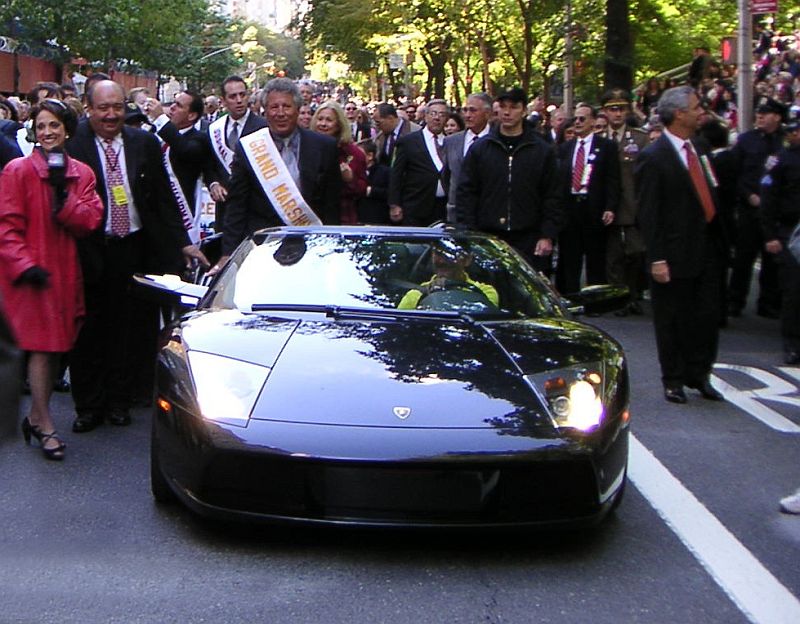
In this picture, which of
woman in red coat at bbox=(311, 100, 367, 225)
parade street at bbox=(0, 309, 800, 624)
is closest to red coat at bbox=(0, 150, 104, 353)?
parade street at bbox=(0, 309, 800, 624)

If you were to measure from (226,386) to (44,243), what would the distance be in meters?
2.05

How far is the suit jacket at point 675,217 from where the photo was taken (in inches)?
311

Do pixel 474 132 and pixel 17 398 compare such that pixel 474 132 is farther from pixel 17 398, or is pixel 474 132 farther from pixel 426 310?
pixel 17 398

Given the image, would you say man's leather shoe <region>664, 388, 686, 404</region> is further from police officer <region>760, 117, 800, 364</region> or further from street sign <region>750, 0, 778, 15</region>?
street sign <region>750, 0, 778, 15</region>

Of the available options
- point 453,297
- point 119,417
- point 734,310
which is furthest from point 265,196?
point 734,310

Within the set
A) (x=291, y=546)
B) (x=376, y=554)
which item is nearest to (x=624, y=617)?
(x=376, y=554)

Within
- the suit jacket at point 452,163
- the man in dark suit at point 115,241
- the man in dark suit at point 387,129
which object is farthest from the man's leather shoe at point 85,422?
the man in dark suit at point 387,129

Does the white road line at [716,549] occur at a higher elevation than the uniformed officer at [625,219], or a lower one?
lower

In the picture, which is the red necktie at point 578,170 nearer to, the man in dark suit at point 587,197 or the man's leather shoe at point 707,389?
the man in dark suit at point 587,197

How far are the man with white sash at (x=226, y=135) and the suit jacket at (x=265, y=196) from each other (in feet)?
4.81

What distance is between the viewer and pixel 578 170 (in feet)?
40.1

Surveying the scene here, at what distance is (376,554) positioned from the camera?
192 inches

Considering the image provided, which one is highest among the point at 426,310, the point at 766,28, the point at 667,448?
the point at 766,28

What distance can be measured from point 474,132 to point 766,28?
17.1 metres
